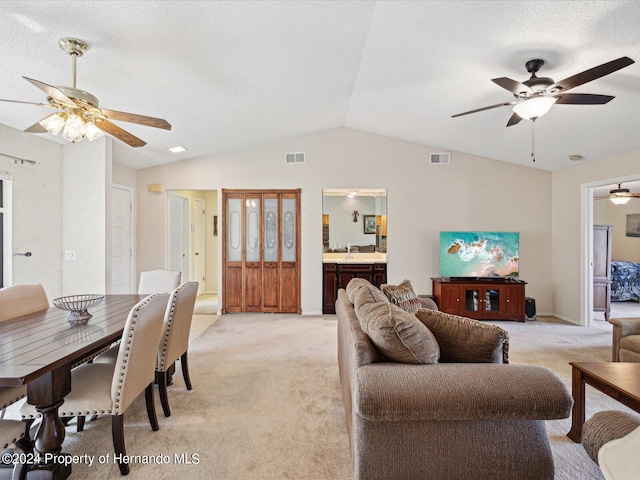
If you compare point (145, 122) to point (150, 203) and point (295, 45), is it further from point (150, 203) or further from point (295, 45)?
point (150, 203)

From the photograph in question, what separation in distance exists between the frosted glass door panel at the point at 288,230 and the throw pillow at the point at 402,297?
2476mm

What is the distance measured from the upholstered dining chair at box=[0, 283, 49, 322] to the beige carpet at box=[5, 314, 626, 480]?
3.01 ft

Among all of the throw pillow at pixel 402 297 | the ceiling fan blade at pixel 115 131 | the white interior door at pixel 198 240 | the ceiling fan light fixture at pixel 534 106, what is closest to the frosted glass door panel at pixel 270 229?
the white interior door at pixel 198 240

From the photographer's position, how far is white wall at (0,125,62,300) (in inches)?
139

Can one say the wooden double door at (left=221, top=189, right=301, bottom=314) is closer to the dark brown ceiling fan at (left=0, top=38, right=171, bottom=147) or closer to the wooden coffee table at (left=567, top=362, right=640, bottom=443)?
the dark brown ceiling fan at (left=0, top=38, right=171, bottom=147)

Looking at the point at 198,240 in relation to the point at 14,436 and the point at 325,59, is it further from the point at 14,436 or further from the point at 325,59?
the point at 14,436

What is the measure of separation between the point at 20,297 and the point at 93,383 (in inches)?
45.7

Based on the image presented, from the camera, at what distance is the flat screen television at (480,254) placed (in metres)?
5.18

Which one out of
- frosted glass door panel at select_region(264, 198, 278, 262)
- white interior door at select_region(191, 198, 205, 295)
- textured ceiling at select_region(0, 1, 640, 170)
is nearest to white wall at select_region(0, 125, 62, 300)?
textured ceiling at select_region(0, 1, 640, 170)

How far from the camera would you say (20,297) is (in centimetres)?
246

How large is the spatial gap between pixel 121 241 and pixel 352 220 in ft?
12.5

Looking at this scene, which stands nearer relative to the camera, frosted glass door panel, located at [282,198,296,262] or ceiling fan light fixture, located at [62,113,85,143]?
ceiling fan light fixture, located at [62,113,85,143]

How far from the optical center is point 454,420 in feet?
4.92

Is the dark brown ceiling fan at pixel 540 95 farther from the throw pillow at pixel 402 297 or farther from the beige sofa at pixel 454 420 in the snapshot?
the beige sofa at pixel 454 420
